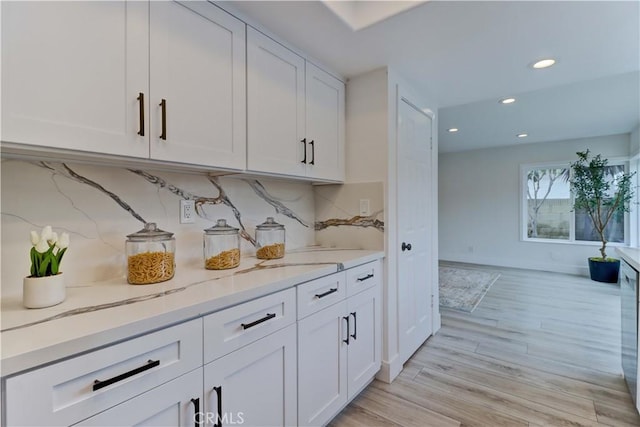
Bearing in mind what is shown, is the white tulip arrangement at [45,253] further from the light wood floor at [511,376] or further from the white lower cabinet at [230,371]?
the light wood floor at [511,376]

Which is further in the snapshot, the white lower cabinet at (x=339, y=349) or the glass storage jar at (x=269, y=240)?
the glass storage jar at (x=269, y=240)

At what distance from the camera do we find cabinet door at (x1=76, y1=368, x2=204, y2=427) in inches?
31.3

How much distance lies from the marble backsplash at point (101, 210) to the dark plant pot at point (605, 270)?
5.49 metres

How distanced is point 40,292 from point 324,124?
5.55 ft

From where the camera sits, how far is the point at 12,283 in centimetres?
106

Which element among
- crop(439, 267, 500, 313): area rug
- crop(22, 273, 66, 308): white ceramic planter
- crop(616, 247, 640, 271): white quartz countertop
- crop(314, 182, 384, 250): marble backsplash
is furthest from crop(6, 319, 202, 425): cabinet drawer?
crop(439, 267, 500, 313): area rug

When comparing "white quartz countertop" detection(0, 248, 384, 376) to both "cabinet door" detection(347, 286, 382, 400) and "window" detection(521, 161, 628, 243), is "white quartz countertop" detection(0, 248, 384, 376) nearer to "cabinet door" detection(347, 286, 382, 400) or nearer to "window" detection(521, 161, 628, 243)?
"cabinet door" detection(347, 286, 382, 400)

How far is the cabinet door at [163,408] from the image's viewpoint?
0.80 m

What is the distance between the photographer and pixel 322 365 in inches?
60.0

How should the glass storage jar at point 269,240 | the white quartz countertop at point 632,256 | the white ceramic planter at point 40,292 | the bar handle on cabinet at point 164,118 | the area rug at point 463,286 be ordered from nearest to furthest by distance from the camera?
the white ceramic planter at point 40,292, the bar handle on cabinet at point 164,118, the white quartz countertop at point 632,256, the glass storage jar at point 269,240, the area rug at point 463,286

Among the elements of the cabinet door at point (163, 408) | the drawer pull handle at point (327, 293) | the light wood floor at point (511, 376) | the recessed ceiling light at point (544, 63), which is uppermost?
the recessed ceiling light at point (544, 63)

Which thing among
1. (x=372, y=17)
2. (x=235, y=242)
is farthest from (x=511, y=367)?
(x=372, y=17)

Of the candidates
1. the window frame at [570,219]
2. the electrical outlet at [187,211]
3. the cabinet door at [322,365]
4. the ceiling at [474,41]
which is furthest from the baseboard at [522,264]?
the electrical outlet at [187,211]

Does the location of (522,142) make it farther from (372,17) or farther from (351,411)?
(351,411)
